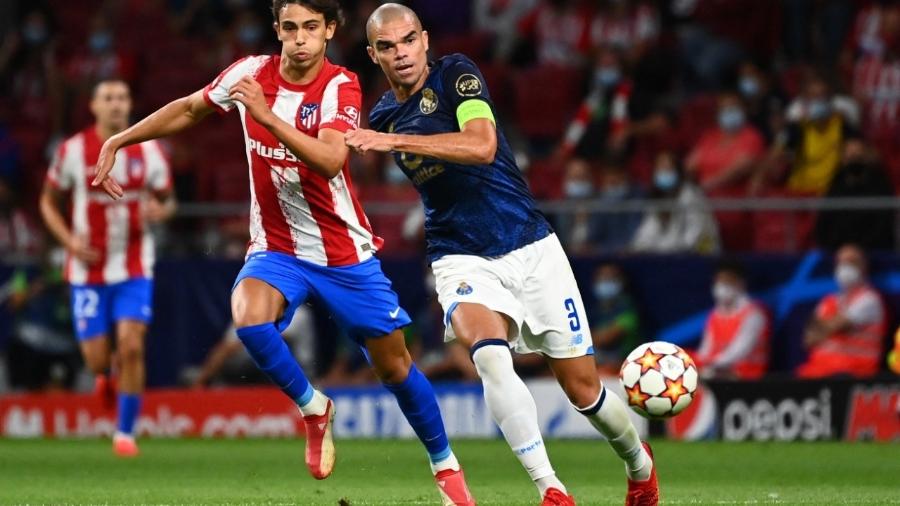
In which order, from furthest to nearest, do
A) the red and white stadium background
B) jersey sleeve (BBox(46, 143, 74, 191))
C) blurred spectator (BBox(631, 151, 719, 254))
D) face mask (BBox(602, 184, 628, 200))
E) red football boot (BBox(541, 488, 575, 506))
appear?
face mask (BBox(602, 184, 628, 200)) < blurred spectator (BBox(631, 151, 719, 254)) < the red and white stadium background < jersey sleeve (BBox(46, 143, 74, 191)) < red football boot (BBox(541, 488, 575, 506))

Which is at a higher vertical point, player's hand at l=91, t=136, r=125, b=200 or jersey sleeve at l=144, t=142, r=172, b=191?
player's hand at l=91, t=136, r=125, b=200

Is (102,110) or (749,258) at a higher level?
(102,110)

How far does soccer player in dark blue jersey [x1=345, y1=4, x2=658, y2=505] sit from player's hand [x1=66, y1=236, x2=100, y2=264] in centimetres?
537

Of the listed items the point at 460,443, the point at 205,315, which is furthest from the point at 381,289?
the point at 205,315

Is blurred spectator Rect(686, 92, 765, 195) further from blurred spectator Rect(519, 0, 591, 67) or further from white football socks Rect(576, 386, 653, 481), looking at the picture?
white football socks Rect(576, 386, 653, 481)

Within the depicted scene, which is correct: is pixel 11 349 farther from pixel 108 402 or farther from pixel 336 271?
pixel 336 271

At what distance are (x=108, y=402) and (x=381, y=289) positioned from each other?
19.3 ft

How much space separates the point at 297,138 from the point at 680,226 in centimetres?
874

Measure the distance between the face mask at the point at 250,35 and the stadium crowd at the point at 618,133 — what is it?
0.05 metres

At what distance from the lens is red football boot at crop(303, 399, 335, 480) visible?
311 inches

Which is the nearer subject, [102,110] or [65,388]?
[102,110]

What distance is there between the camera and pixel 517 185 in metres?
7.96

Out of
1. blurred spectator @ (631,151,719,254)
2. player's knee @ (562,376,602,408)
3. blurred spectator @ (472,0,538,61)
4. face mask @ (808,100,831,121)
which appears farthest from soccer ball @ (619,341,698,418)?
blurred spectator @ (472,0,538,61)

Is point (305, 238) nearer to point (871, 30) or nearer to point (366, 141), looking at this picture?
point (366, 141)
